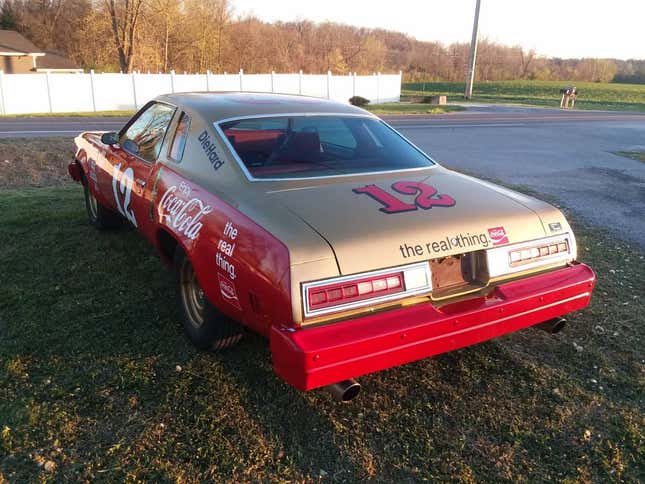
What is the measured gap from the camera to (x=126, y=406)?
2.83 metres

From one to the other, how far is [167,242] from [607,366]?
3015 mm

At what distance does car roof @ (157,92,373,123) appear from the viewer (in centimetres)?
362

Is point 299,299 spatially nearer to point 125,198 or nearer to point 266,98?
point 266,98

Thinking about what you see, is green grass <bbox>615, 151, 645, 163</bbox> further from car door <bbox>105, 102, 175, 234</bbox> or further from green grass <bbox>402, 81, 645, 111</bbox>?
green grass <bbox>402, 81, 645, 111</bbox>

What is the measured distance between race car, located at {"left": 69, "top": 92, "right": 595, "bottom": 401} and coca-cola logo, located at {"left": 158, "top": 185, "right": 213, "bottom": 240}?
15mm

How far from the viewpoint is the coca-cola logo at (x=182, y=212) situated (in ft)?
9.96

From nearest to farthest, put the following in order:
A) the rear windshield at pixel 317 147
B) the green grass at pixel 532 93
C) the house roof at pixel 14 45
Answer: the rear windshield at pixel 317 147, the house roof at pixel 14 45, the green grass at pixel 532 93

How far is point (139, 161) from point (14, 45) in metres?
42.2

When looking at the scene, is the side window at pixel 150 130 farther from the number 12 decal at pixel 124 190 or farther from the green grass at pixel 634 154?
the green grass at pixel 634 154

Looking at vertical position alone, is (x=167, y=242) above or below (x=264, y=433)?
above

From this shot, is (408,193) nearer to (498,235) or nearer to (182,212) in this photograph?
(498,235)

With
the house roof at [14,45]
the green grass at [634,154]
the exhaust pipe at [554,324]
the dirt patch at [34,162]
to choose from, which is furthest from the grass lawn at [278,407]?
the house roof at [14,45]

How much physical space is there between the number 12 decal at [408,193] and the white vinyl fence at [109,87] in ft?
81.7

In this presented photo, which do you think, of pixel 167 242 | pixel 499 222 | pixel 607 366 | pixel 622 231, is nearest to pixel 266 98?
pixel 167 242
